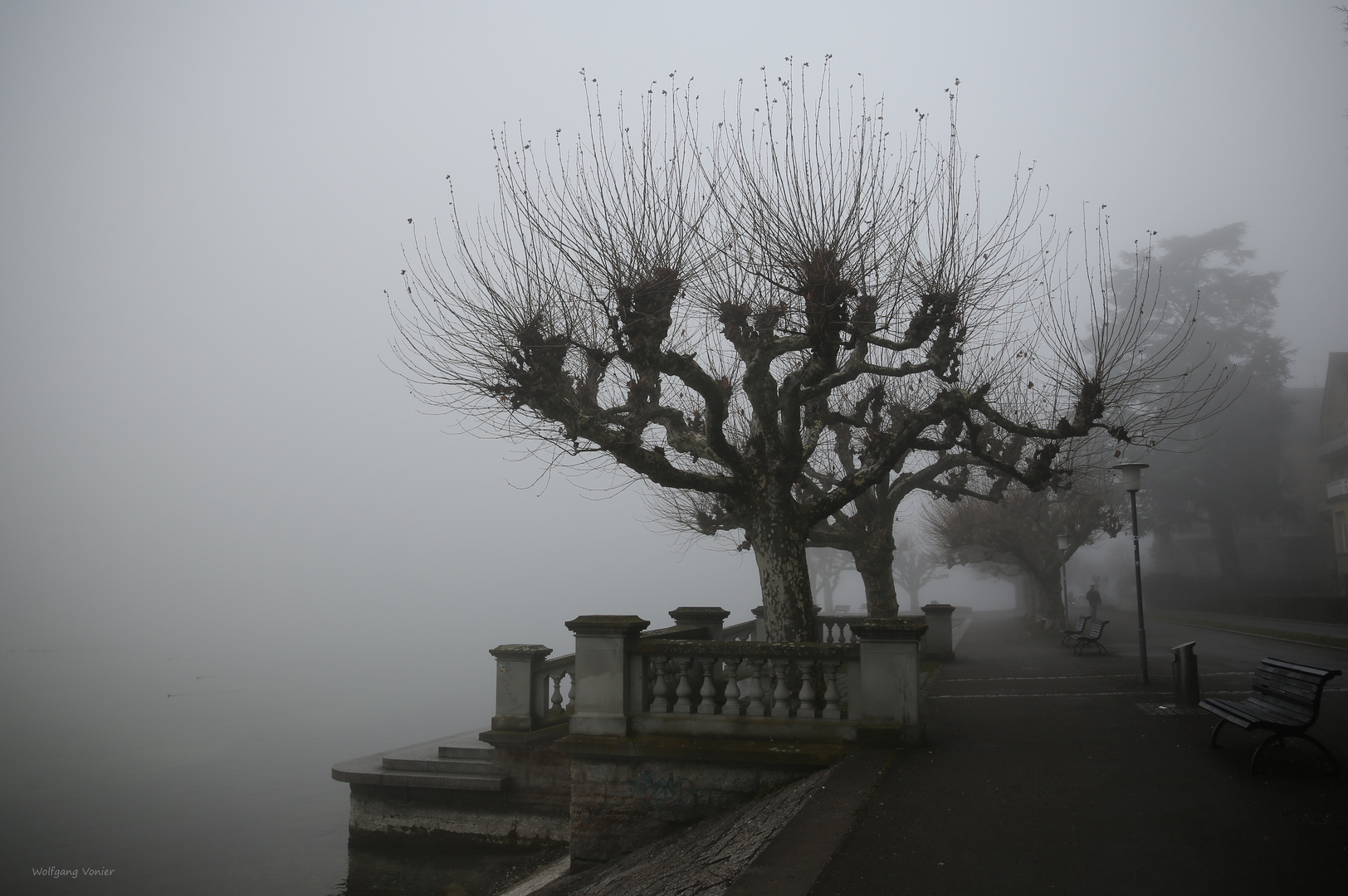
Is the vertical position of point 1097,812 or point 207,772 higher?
point 1097,812

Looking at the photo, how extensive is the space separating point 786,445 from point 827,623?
874 cm

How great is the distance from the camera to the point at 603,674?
938 cm

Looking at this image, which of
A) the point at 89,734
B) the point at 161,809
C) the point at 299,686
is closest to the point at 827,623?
the point at 161,809

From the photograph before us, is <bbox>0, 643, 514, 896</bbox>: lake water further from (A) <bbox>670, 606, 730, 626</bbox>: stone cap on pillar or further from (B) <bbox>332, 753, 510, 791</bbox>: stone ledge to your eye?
(A) <bbox>670, 606, 730, 626</bbox>: stone cap on pillar

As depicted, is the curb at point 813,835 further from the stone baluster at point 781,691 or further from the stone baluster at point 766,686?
the stone baluster at point 766,686

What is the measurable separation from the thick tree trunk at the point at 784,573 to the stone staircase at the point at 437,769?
4633 mm

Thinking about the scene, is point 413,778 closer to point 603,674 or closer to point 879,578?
point 603,674

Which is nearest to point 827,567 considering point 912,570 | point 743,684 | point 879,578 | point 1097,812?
point 912,570

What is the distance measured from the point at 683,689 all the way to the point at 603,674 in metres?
0.92

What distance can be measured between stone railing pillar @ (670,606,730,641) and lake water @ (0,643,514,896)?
183 inches

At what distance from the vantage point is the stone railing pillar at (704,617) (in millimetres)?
14070

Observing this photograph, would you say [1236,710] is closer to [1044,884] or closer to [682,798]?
[1044,884]

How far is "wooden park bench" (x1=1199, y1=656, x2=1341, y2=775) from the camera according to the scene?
23.0ft

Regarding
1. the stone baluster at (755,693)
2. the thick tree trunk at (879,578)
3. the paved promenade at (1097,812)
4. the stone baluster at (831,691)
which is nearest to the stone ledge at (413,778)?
the stone baluster at (755,693)
